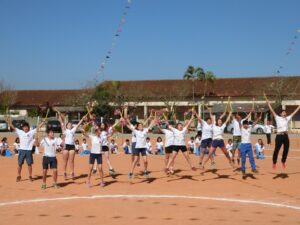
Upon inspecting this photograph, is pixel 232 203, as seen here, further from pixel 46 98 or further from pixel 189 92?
pixel 46 98

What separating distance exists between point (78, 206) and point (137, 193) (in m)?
2.04

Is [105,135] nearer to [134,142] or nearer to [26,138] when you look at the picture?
[134,142]

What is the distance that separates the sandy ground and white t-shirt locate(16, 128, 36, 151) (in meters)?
1.15

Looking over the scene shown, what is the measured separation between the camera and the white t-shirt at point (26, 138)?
13578mm

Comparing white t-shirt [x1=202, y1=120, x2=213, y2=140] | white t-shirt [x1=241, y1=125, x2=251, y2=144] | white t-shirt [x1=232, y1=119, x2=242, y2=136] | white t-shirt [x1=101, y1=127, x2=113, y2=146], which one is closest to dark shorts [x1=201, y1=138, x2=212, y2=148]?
white t-shirt [x1=202, y1=120, x2=213, y2=140]

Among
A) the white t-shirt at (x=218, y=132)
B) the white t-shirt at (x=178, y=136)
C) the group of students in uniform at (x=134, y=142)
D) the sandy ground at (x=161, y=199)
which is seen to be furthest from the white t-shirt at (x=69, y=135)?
the white t-shirt at (x=218, y=132)

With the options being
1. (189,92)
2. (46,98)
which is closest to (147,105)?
(189,92)

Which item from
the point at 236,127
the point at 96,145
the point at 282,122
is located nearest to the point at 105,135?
the point at 96,145

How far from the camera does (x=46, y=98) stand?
60031 millimetres

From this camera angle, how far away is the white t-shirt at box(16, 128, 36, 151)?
13578 millimetres

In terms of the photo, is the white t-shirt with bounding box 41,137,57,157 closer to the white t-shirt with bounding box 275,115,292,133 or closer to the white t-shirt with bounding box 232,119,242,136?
the white t-shirt with bounding box 232,119,242,136

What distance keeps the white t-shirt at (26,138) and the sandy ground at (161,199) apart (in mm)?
1147

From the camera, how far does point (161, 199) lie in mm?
11250

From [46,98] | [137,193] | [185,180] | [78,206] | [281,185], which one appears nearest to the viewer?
[78,206]
